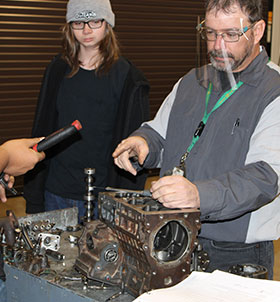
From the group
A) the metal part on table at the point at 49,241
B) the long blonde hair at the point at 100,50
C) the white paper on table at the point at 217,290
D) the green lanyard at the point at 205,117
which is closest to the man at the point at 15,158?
the metal part on table at the point at 49,241

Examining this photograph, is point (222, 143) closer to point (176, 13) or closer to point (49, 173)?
point (49, 173)

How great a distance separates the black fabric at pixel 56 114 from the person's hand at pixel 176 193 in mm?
1151

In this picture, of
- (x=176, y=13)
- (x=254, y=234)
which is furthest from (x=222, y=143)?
(x=176, y=13)

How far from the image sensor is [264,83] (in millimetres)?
1991

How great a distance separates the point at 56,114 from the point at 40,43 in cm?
275

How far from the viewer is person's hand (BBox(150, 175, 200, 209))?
165 centimetres

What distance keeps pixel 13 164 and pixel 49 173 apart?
0.92 metres

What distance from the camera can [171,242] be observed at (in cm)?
170

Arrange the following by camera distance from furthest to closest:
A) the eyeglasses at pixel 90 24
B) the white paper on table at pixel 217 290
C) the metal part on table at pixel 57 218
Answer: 1. the eyeglasses at pixel 90 24
2. the metal part on table at pixel 57 218
3. the white paper on table at pixel 217 290

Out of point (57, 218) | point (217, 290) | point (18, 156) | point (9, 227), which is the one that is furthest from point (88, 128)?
point (217, 290)

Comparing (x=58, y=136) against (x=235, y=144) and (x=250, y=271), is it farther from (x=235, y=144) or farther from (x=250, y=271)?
(x=250, y=271)

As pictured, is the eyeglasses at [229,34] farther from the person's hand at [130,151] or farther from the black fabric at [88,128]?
the black fabric at [88,128]

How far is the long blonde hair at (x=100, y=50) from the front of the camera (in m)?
2.85

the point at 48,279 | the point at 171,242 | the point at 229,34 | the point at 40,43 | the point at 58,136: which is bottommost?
the point at 48,279
